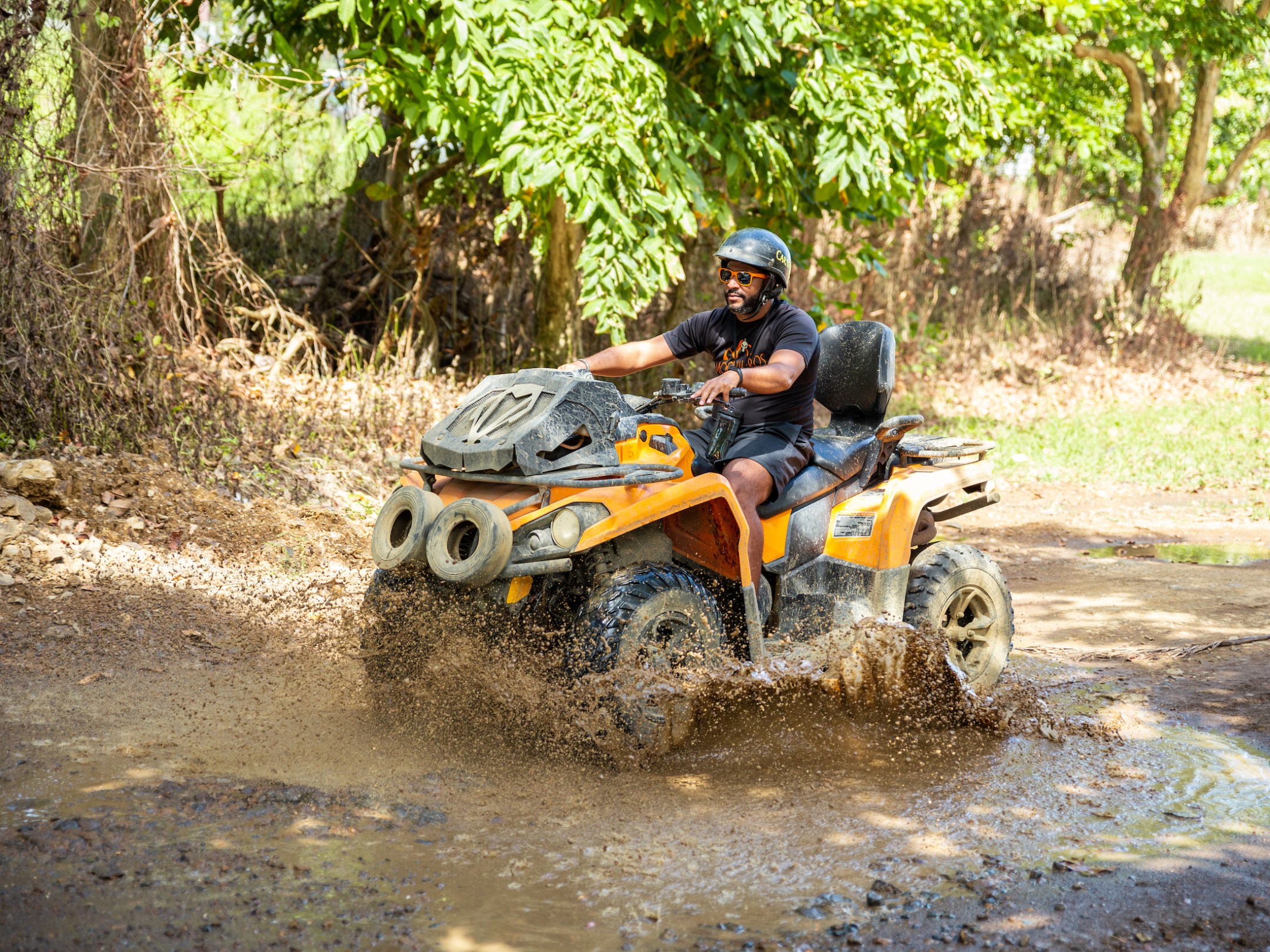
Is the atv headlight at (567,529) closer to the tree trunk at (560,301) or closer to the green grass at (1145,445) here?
the tree trunk at (560,301)

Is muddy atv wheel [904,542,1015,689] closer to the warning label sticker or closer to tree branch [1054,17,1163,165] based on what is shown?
the warning label sticker

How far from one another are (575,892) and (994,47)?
1171 cm

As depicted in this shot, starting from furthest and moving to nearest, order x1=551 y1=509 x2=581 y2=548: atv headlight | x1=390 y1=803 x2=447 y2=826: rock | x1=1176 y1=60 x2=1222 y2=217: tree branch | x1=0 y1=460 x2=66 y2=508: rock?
x1=1176 y1=60 x2=1222 y2=217: tree branch < x1=0 y1=460 x2=66 y2=508: rock < x1=551 y1=509 x2=581 y2=548: atv headlight < x1=390 y1=803 x2=447 y2=826: rock

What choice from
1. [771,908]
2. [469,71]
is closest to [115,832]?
[771,908]

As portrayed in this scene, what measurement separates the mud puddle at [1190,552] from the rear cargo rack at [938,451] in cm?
328

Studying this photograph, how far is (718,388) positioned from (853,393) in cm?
134

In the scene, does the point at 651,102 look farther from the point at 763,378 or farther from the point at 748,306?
the point at 763,378

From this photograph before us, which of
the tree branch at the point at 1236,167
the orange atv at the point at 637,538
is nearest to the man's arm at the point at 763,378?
the orange atv at the point at 637,538

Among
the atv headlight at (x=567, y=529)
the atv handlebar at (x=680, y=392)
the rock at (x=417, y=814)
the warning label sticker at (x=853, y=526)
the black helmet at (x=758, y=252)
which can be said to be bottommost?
the rock at (x=417, y=814)

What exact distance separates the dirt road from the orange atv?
302mm

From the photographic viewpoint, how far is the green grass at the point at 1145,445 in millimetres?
11430

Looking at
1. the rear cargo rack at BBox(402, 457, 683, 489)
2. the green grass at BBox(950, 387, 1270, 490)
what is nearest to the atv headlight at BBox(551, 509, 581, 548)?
the rear cargo rack at BBox(402, 457, 683, 489)

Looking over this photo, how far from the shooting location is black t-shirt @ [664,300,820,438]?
4.96 m

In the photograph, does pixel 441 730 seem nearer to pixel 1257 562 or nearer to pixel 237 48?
pixel 1257 562
